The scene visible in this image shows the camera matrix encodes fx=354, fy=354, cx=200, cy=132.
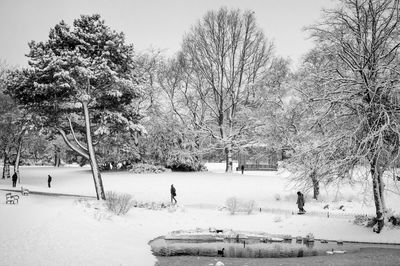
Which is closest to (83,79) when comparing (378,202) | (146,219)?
(146,219)

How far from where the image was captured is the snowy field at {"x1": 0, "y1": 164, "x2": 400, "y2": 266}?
12492 mm

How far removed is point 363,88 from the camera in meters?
14.8

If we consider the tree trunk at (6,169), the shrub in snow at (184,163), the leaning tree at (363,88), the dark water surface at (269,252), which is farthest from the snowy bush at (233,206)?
the tree trunk at (6,169)

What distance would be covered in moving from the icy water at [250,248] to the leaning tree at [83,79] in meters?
10.1

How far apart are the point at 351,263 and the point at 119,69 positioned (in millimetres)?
18603

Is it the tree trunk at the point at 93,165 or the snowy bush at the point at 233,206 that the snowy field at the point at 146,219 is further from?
the tree trunk at the point at 93,165

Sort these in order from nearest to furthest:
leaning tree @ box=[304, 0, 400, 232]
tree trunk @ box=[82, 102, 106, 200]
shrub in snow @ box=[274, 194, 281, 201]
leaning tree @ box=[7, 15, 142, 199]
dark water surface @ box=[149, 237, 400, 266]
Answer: dark water surface @ box=[149, 237, 400, 266], leaning tree @ box=[304, 0, 400, 232], leaning tree @ box=[7, 15, 142, 199], tree trunk @ box=[82, 102, 106, 200], shrub in snow @ box=[274, 194, 281, 201]

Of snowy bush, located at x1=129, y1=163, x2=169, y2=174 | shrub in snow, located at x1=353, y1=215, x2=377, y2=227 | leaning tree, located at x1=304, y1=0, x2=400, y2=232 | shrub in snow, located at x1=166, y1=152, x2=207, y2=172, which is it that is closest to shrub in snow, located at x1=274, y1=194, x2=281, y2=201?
shrub in snow, located at x1=353, y1=215, x2=377, y2=227

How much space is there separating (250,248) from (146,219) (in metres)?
7.05

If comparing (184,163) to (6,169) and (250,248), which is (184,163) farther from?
(250,248)

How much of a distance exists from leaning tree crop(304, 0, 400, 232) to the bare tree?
21146mm

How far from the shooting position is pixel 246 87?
3884 centimetres

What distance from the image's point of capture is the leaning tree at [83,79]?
22.2 metres

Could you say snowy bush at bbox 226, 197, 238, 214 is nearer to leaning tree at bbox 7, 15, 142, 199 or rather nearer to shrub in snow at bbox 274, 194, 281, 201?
shrub in snow at bbox 274, 194, 281, 201
